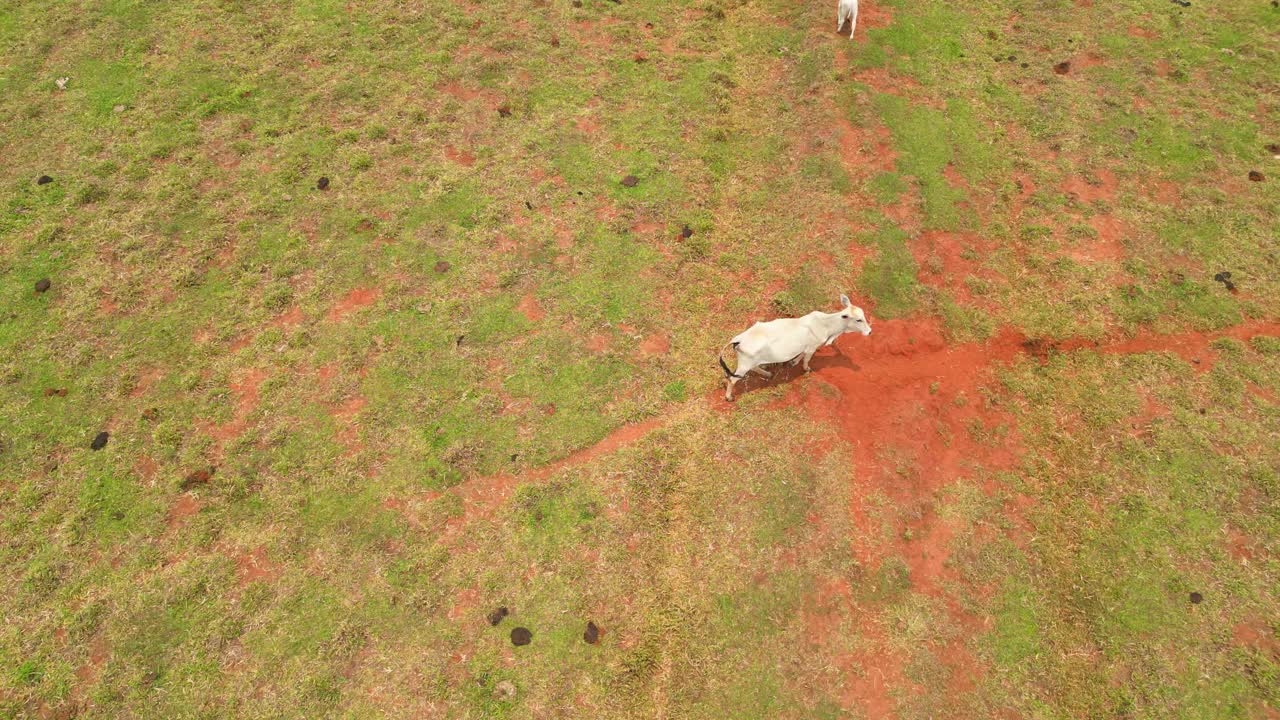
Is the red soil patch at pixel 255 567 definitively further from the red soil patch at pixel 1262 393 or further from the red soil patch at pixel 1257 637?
the red soil patch at pixel 1262 393

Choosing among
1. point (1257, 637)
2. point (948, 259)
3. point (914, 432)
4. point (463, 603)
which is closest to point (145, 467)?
point (463, 603)

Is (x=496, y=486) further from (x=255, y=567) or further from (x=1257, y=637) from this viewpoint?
(x=1257, y=637)

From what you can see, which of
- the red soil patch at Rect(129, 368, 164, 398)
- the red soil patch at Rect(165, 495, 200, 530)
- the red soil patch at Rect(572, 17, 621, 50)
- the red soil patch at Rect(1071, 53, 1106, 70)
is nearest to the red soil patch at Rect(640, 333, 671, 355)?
the red soil patch at Rect(165, 495, 200, 530)

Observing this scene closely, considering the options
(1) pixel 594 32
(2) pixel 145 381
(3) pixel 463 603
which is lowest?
(3) pixel 463 603

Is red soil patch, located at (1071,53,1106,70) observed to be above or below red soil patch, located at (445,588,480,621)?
above

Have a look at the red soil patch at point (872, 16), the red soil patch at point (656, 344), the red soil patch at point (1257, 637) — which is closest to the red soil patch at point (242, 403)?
the red soil patch at point (656, 344)

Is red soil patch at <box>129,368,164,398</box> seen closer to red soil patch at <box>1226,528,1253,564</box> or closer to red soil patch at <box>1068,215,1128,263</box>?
red soil patch at <box>1226,528,1253,564</box>

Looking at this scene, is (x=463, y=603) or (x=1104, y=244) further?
(x=1104, y=244)
